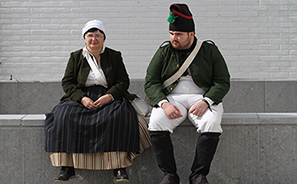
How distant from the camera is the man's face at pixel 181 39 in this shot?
3395 mm

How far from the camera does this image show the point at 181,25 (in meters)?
3.36

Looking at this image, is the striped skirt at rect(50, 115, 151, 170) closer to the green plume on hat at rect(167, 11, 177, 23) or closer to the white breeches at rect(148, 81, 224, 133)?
the white breeches at rect(148, 81, 224, 133)

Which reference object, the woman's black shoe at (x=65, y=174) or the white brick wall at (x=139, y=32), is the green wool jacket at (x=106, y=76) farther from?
the white brick wall at (x=139, y=32)

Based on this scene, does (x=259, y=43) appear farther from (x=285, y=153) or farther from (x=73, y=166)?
(x=73, y=166)

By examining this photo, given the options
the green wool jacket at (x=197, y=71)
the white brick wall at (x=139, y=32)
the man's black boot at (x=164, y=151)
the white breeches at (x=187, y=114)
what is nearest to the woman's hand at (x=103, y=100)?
the green wool jacket at (x=197, y=71)

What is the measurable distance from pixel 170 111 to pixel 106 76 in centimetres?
80

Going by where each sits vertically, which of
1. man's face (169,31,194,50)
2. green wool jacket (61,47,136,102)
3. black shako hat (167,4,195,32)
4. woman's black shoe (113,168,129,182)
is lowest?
woman's black shoe (113,168,129,182)

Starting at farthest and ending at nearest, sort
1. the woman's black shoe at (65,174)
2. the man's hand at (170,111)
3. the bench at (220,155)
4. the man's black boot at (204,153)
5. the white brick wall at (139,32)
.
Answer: the white brick wall at (139,32)
the bench at (220,155)
the woman's black shoe at (65,174)
the man's hand at (170,111)
the man's black boot at (204,153)

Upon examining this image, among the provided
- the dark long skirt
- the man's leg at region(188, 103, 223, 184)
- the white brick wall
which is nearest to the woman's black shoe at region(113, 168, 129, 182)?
the dark long skirt

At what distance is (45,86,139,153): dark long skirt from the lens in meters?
3.31

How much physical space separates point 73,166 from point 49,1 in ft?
11.5

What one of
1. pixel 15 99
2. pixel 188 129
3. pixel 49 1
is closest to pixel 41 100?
pixel 15 99

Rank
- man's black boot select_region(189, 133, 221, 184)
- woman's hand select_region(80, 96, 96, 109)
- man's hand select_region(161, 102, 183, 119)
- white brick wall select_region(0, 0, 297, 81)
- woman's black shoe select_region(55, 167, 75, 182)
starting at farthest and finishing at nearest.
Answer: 1. white brick wall select_region(0, 0, 297, 81)
2. woman's hand select_region(80, 96, 96, 109)
3. woman's black shoe select_region(55, 167, 75, 182)
4. man's hand select_region(161, 102, 183, 119)
5. man's black boot select_region(189, 133, 221, 184)

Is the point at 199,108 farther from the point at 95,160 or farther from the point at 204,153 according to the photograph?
the point at 95,160
